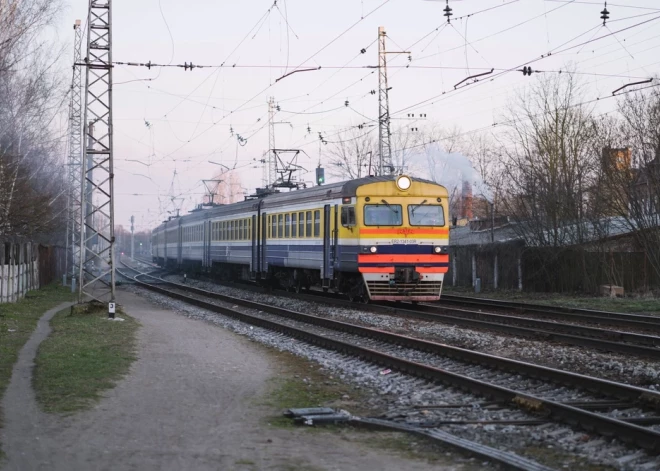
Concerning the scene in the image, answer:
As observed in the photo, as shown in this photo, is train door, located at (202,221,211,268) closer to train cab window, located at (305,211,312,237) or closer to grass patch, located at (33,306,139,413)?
train cab window, located at (305,211,312,237)

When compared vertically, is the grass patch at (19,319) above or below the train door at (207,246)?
below

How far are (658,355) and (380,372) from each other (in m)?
4.07

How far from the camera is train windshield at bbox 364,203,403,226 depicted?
21.6 m

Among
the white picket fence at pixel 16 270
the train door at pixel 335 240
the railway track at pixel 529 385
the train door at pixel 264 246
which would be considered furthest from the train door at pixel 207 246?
the railway track at pixel 529 385

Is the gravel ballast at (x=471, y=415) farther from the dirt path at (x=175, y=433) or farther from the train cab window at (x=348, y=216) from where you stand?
the train cab window at (x=348, y=216)

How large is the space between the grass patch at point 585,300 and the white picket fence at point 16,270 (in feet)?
49.6

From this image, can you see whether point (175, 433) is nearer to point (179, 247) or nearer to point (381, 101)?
point (381, 101)

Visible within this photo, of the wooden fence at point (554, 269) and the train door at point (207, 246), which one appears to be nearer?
the wooden fence at point (554, 269)

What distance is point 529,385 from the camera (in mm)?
10430

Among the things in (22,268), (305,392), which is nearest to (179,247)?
(22,268)

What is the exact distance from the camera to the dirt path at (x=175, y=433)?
6.75 metres

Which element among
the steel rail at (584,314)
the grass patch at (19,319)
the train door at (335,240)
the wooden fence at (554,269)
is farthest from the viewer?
the wooden fence at (554,269)

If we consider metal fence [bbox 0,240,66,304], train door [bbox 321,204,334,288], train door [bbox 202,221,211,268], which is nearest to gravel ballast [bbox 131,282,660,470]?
train door [bbox 321,204,334,288]

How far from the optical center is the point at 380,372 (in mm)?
11859
